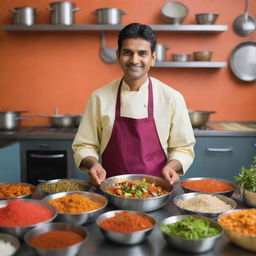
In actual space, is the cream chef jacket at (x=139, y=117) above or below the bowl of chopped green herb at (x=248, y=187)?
above

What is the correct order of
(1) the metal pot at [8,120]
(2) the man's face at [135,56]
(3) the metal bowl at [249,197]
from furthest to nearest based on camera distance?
(1) the metal pot at [8,120] → (2) the man's face at [135,56] → (3) the metal bowl at [249,197]

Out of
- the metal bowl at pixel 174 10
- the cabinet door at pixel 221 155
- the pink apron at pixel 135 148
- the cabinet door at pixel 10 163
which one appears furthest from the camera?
the metal bowl at pixel 174 10

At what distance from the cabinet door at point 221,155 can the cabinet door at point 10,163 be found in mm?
1698

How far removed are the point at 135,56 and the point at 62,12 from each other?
7.44 ft

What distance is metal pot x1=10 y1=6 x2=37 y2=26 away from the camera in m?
4.14

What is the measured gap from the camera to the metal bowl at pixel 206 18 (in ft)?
13.3

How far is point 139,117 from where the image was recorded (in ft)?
7.72

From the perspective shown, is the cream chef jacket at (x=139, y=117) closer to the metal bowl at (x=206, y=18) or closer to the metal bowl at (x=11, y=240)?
the metal bowl at (x=11, y=240)

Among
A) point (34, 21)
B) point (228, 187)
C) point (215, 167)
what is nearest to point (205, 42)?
point (215, 167)

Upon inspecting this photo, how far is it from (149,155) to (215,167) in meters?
1.72

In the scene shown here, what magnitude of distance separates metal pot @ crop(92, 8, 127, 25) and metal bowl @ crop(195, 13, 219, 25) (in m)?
0.83

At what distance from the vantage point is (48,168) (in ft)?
12.6

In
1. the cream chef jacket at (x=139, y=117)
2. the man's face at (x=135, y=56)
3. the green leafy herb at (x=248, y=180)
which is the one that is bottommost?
the green leafy herb at (x=248, y=180)

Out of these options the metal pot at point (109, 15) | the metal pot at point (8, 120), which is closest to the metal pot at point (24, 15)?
the metal pot at point (109, 15)
